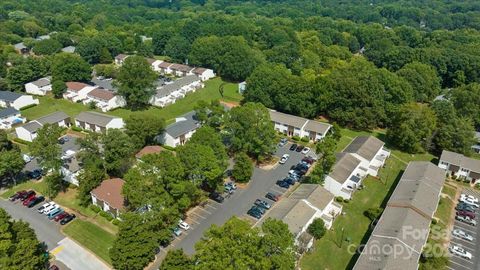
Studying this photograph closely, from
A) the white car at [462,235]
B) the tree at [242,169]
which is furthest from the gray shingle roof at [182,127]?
the white car at [462,235]

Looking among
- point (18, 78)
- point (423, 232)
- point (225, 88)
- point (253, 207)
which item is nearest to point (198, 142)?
point (253, 207)

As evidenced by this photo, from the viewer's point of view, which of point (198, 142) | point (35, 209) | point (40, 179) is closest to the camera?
point (35, 209)

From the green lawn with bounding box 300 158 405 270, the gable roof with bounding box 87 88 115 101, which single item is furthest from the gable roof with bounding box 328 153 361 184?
the gable roof with bounding box 87 88 115 101

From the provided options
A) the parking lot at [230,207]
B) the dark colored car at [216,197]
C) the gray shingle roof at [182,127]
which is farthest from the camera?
the gray shingle roof at [182,127]

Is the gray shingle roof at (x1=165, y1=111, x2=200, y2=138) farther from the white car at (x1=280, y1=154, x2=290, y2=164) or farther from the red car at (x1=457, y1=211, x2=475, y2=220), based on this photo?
the red car at (x1=457, y1=211, x2=475, y2=220)

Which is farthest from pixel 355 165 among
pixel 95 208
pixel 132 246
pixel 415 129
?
pixel 95 208

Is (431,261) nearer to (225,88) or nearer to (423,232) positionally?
(423,232)

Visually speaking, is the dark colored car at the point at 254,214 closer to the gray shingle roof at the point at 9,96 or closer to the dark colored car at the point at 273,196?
the dark colored car at the point at 273,196
